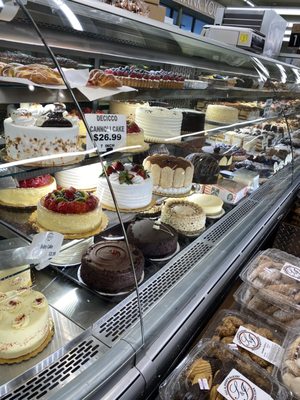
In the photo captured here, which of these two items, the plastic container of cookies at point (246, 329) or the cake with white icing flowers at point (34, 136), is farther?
the plastic container of cookies at point (246, 329)

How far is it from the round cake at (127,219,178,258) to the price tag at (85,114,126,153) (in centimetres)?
65

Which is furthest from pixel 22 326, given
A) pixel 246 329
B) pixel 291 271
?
pixel 291 271

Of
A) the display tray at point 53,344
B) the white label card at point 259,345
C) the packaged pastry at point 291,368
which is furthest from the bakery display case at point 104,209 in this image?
the packaged pastry at point 291,368

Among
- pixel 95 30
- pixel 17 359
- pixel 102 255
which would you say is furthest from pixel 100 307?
pixel 95 30

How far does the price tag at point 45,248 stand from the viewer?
1487 mm

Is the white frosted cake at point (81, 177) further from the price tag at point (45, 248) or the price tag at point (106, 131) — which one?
the price tag at point (45, 248)

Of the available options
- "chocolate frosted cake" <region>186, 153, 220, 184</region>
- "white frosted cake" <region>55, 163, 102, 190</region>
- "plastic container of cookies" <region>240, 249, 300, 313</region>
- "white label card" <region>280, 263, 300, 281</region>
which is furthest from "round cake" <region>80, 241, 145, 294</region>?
"chocolate frosted cake" <region>186, 153, 220, 184</region>

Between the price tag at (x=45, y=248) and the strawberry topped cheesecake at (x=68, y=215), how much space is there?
0.06 meters

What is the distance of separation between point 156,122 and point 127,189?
601 millimetres

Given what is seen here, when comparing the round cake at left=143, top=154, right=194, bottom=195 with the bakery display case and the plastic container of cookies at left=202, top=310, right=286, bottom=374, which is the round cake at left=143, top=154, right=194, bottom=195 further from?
the plastic container of cookies at left=202, top=310, right=286, bottom=374

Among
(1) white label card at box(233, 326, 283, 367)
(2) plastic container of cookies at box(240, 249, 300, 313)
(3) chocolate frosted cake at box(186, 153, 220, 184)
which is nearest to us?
(1) white label card at box(233, 326, 283, 367)

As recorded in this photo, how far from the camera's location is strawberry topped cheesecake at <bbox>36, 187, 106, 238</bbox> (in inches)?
61.8

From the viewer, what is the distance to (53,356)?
4.49 feet

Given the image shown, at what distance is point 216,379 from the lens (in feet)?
5.06
